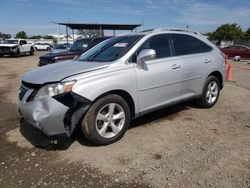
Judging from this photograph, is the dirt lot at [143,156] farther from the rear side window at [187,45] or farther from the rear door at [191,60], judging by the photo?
the rear side window at [187,45]

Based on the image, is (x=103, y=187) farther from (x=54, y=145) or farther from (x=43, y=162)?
(x=54, y=145)

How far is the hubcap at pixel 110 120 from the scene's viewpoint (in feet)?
12.8

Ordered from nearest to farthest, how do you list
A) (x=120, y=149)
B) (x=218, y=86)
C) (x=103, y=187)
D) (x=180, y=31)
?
(x=103, y=187), (x=120, y=149), (x=180, y=31), (x=218, y=86)

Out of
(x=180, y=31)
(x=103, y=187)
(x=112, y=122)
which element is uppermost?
(x=180, y=31)

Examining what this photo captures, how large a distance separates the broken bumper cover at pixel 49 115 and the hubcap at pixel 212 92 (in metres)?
3.49

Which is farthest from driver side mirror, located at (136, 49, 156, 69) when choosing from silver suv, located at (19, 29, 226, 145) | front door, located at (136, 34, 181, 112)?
front door, located at (136, 34, 181, 112)

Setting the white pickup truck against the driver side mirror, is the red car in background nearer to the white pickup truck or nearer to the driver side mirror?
the white pickup truck

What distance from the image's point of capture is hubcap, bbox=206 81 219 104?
576cm

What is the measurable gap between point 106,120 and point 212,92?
3.03 m

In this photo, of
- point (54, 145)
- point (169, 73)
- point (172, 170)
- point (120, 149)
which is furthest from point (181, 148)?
point (54, 145)

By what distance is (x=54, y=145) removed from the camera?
13.3 feet

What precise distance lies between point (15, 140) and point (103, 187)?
6.94 ft

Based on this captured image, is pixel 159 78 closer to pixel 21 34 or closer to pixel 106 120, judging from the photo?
pixel 106 120

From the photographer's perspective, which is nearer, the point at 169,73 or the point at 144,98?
the point at 144,98
